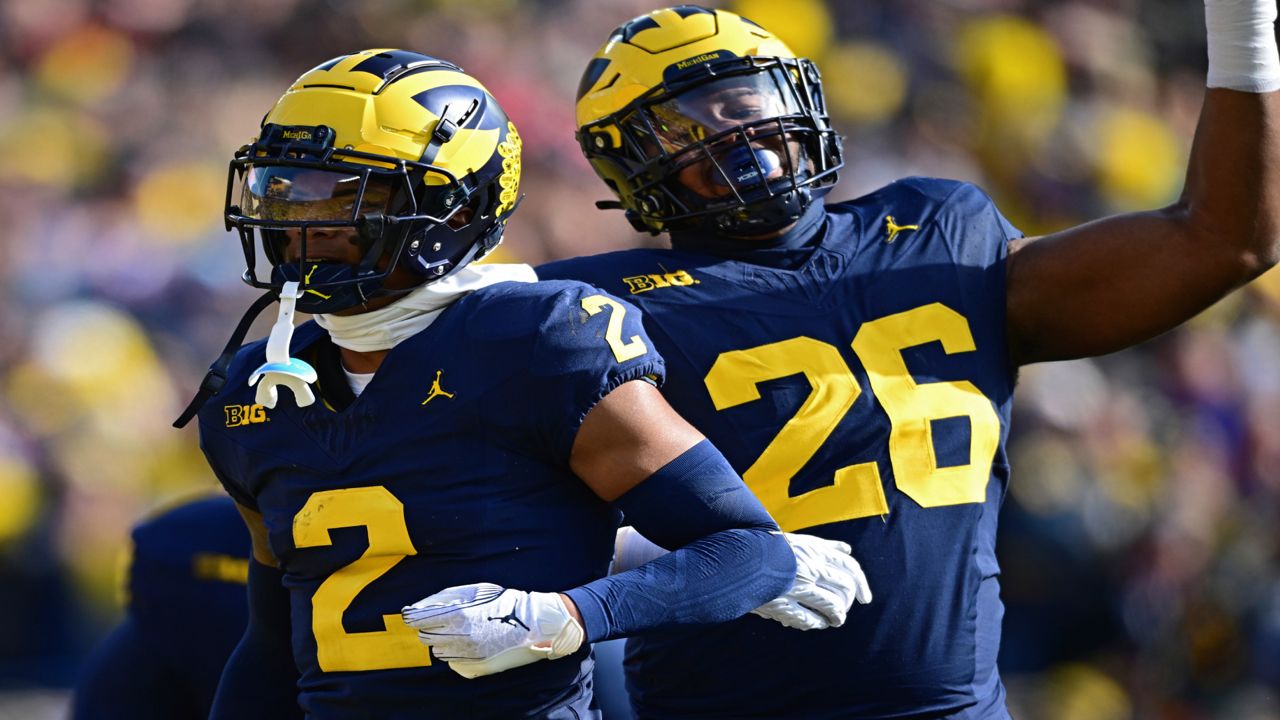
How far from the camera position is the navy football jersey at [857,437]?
2.28 m

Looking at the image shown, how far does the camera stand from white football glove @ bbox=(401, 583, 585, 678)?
1698 millimetres

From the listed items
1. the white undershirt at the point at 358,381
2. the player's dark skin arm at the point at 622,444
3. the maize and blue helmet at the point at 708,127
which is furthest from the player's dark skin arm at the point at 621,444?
the maize and blue helmet at the point at 708,127

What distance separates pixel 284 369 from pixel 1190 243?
4.68 feet

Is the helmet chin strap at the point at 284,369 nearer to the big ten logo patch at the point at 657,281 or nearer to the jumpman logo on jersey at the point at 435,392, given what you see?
the jumpman logo on jersey at the point at 435,392

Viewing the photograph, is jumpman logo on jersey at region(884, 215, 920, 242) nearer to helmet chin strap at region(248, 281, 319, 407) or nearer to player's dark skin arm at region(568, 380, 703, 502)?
player's dark skin arm at region(568, 380, 703, 502)

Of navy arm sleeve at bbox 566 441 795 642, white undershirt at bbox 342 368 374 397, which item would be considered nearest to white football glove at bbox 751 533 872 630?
navy arm sleeve at bbox 566 441 795 642

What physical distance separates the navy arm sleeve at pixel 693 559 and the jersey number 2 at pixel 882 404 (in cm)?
44

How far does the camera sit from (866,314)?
2.46 m

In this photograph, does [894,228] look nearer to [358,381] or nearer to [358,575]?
[358,381]

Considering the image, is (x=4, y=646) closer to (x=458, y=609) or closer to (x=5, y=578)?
(x=5, y=578)


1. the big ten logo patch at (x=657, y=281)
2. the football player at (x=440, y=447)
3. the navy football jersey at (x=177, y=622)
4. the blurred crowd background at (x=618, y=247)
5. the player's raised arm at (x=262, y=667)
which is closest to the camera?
the football player at (x=440, y=447)

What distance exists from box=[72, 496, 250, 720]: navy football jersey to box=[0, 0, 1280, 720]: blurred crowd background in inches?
59.7

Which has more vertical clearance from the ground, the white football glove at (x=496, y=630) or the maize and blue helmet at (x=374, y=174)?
the maize and blue helmet at (x=374, y=174)

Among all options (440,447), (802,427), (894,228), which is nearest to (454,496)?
(440,447)
